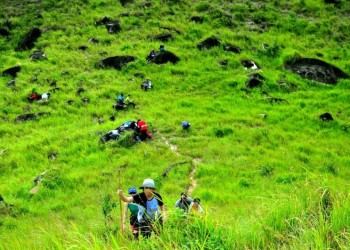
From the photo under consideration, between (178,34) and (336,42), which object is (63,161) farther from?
(336,42)

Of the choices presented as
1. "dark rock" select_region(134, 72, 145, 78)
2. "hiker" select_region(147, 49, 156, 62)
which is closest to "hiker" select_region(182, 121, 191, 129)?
"dark rock" select_region(134, 72, 145, 78)

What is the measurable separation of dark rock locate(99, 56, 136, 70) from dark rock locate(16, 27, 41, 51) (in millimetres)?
7678

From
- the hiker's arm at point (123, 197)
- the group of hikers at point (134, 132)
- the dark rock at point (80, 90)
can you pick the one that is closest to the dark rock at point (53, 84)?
the dark rock at point (80, 90)

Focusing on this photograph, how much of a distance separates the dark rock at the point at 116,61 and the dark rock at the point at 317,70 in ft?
36.0

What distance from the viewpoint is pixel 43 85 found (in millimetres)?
27766

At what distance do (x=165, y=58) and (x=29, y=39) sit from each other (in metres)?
12.3

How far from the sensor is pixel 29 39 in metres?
34.2

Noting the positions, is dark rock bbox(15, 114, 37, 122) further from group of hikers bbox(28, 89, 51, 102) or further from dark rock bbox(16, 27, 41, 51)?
dark rock bbox(16, 27, 41, 51)

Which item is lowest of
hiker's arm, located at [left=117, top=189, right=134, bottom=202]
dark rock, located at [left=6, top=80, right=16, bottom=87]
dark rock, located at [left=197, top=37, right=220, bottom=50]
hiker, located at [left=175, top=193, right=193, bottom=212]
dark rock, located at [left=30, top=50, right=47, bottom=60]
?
dark rock, located at [left=6, top=80, right=16, bottom=87]

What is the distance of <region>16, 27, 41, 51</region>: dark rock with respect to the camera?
111ft

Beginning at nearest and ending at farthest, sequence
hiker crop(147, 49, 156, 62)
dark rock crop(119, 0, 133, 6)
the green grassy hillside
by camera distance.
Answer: the green grassy hillside, hiker crop(147, 49, 156, 62), dark rock crop(119, 0, 133, 6)

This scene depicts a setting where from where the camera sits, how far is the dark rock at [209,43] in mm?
31198

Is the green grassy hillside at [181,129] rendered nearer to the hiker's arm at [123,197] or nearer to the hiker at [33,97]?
the hiker's arm at [123,197]

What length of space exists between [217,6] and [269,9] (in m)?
4.69
